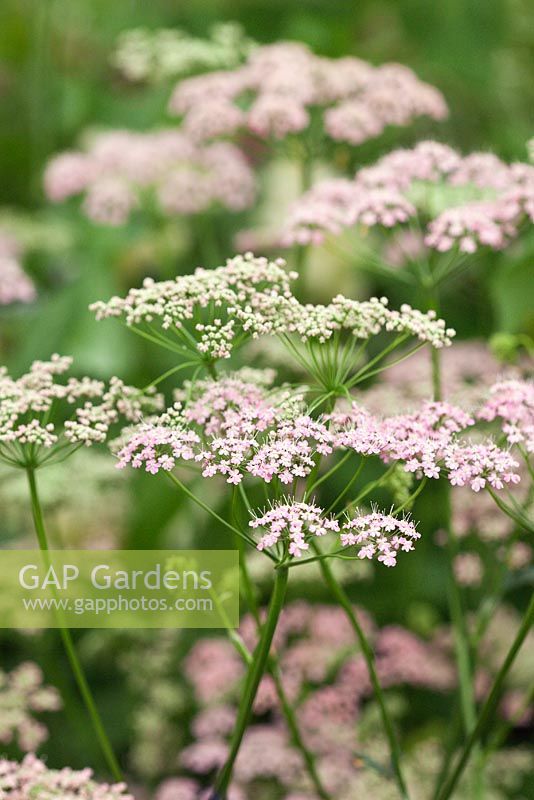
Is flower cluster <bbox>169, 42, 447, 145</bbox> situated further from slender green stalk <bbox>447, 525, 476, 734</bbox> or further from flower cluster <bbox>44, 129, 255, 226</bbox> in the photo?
slender green stalk <bbox>447, 525, 476, 734</bbox>

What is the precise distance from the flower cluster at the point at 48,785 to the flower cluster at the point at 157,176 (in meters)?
0.89

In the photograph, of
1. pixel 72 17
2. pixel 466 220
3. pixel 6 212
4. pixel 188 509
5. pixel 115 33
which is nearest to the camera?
pixel 466 220

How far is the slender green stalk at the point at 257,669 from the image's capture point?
73cm

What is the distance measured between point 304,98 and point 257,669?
751mm

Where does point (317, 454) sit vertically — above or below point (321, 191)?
below

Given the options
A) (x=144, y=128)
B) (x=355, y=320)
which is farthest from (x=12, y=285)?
(x=144, y=128)

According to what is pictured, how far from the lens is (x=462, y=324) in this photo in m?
1.71

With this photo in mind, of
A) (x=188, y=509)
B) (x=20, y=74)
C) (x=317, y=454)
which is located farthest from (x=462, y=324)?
(x=20, y=74)

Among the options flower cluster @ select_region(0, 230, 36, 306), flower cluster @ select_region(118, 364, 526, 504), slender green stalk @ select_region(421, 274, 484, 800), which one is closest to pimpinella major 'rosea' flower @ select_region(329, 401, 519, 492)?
flower cluster @ select_region(118, 364, 526, 504)

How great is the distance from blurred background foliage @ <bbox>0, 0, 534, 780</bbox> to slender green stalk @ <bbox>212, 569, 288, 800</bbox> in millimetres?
426

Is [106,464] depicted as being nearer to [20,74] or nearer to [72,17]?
[20,74]

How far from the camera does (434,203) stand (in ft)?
3.66

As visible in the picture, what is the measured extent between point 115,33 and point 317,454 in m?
1.89

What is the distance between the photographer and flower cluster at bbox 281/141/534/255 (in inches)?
38.4
